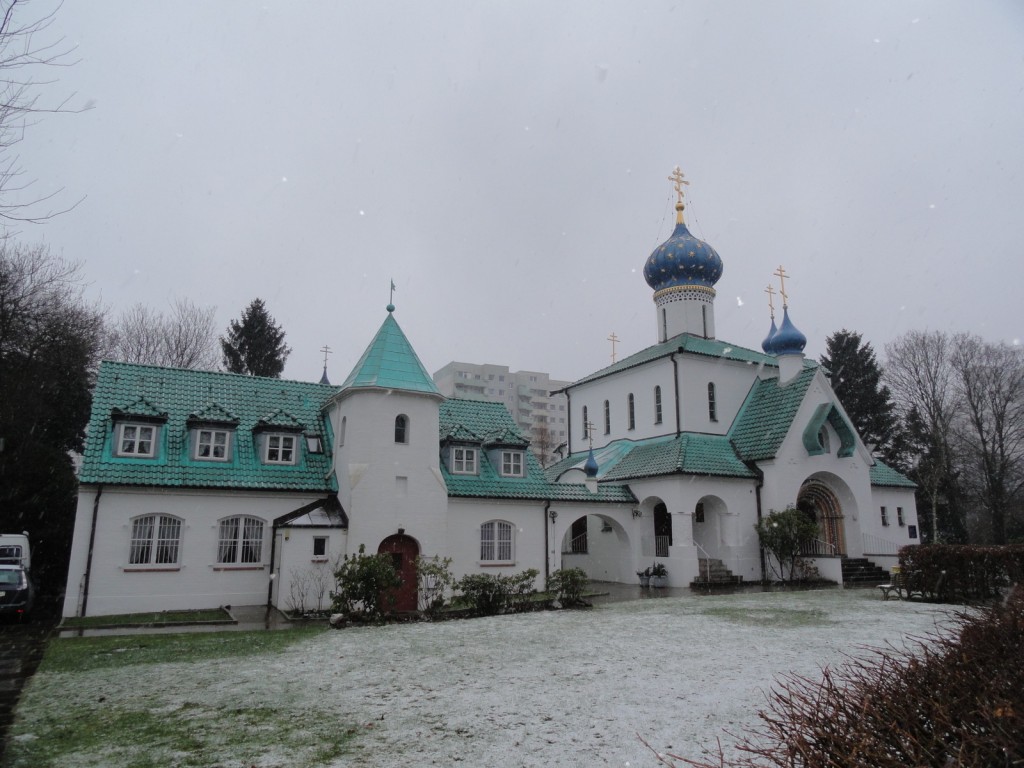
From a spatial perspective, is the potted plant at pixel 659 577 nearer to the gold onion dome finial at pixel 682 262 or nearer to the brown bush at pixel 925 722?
the gold onion dome finial at pixel 682 262

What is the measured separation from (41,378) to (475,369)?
62287 millimetres

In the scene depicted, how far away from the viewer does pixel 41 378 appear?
2561cm

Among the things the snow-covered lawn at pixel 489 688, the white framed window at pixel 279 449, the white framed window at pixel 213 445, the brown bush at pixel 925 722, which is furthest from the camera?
the white framed window at pixel 279 449

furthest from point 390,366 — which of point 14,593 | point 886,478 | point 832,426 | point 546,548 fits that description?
point 886,478

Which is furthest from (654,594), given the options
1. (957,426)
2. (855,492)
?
(957,426)

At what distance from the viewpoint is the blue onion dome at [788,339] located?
26.4m

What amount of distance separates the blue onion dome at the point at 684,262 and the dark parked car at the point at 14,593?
83.3 feet

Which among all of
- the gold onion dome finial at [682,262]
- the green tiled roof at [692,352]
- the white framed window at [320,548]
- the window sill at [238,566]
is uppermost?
the gold onion dome finial at [682,262]

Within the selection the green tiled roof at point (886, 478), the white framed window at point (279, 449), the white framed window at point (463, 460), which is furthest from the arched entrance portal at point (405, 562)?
the green tiled roof at point (886, 478)

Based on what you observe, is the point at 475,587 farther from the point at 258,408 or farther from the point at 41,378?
the point at 41,378

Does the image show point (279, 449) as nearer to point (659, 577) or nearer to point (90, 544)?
point (90, 544)

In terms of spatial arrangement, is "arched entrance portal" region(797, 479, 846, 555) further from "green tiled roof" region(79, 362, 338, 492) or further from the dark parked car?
the dark parked car

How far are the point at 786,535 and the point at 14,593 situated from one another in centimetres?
2223

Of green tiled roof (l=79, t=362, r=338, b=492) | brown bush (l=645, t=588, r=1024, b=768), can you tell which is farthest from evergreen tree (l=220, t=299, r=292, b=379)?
brown bush (l=645, t=588, r=1024, b=768)
